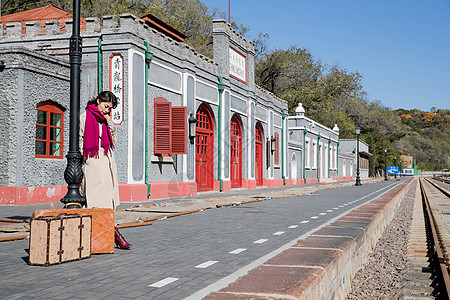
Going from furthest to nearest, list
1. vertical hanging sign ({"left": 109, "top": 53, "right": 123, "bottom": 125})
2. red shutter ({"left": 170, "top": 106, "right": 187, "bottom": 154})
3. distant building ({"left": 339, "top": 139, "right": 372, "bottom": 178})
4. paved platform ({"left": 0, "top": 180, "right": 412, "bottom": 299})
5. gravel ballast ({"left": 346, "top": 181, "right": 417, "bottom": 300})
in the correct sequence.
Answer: distant building ({"left": 339, "top": 139, "right": 372, "bottom": 178}), red shutter ({"left": 170, "top": 106, "right": 187, "bottom": 154}), vertical hanging sign ({"left": 109, "top": 53, "right": 123, "bottom": 125}), gravel ballast ({"left": 346, "top": 181, "right": 417, "bottom": 300}), paved platform ({"left": 0, "top": 180, "right": 412, "bottom": 299})

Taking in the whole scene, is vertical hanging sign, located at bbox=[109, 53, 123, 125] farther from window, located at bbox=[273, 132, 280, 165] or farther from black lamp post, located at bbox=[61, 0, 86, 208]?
window, located at bbox=[273, 132, 280, 165]

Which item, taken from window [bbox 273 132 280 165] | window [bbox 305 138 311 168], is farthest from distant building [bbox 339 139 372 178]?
window [bbox 273 132 280 165]

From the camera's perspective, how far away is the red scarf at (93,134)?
5.84m

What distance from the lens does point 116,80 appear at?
50.2 feet

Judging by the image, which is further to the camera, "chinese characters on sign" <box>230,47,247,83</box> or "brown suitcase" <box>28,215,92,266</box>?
"chinese characters on sign" <box>230,47,247,83</box>

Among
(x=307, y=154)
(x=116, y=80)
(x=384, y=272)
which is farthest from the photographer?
(x=307, y=154)

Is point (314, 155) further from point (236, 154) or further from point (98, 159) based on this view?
point (98, 159)

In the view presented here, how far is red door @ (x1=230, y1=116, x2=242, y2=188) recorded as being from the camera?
2450 centimetres

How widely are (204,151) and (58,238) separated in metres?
16.3

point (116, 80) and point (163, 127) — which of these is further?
point (163, 127)

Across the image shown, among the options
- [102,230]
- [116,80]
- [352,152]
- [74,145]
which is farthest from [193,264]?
[352,152]

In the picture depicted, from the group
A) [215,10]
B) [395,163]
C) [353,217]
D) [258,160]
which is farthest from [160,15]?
[395,163]

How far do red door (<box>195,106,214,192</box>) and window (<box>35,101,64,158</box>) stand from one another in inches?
254

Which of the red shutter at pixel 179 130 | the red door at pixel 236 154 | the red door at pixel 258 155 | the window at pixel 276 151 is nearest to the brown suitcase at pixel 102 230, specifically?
the red shutter at pixel 179 130
